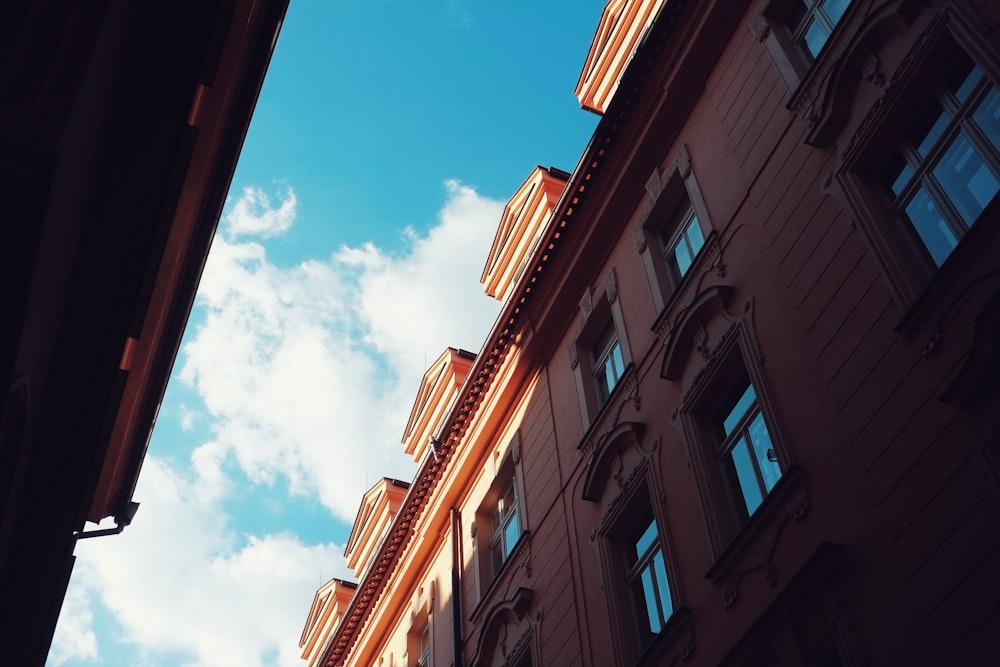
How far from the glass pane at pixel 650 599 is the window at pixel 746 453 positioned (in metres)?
1.92

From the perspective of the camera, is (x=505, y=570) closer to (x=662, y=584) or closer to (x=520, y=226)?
(x=662, y=584)

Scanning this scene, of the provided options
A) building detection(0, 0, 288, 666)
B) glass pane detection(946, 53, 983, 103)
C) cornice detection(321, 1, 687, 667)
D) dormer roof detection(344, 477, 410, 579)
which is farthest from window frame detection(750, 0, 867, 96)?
dormer roof detection(344, 477, 410, 579)

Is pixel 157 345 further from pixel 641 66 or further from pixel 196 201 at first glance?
pixel 641 66

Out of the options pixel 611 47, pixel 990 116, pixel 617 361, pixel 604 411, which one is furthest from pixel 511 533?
pixel 990 116

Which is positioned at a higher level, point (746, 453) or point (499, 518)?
point (499, 518)

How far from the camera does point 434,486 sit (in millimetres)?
21844

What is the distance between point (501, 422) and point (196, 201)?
26.7 ft

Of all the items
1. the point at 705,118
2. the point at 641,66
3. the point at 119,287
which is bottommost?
the point at 119,287

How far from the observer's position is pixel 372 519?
1138 inches

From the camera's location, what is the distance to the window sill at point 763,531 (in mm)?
10000

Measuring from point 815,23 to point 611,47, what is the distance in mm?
7192

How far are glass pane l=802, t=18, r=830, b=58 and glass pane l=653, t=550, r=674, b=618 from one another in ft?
21.1

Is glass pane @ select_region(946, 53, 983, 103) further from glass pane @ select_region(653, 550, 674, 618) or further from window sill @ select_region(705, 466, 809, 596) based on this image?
glass pane @ select_region(653, 550, 674, 618)

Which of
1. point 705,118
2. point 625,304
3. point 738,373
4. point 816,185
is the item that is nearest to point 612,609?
point 738,373
